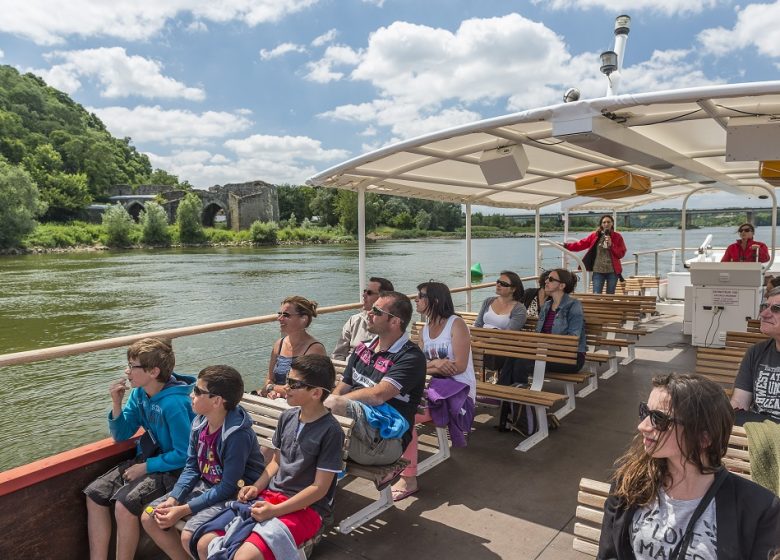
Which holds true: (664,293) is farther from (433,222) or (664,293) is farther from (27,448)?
(433,222)

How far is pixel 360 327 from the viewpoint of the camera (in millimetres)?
4422

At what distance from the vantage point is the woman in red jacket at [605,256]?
7.85 m

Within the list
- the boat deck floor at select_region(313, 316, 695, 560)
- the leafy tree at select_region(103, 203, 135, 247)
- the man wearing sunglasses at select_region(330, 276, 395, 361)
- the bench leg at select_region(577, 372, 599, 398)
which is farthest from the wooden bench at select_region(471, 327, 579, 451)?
the leafy tree at select_region(103, 203, 135, 247)

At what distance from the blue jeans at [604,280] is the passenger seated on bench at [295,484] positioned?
20.9 feet

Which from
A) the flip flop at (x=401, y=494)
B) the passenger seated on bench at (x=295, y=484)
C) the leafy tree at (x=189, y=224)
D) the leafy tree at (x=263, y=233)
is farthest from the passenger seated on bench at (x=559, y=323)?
the leafy tree at (x=189, y=224)

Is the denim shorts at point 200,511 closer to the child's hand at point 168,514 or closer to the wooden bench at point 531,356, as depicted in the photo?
the child's hand at point 168,514

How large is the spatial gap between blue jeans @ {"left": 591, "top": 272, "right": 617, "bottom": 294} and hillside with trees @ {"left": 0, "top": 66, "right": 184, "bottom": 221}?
83476 millimetres

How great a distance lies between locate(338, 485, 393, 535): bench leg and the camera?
2.96 metres

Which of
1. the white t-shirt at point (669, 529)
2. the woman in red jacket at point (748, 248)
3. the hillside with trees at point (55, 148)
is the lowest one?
the white t-shirt at point (669, 529)

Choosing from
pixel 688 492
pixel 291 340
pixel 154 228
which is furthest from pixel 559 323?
pixel 154 228

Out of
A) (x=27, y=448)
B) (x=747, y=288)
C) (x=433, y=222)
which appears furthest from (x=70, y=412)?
(x=433, y=222)

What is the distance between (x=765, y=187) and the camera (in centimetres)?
723

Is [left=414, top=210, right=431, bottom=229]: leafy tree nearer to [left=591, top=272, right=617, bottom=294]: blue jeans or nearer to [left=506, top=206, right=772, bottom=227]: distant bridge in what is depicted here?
[left=506, top=206, right=772, bottom=227]: distant bridge

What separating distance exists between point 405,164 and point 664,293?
781 cm
